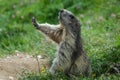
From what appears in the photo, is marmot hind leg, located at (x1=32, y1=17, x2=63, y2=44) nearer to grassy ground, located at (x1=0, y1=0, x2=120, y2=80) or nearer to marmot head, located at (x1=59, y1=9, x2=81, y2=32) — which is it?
marmot head, located at (x1=59, y1=9, x2=81, y2=32)

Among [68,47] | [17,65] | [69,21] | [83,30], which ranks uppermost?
[69,21]

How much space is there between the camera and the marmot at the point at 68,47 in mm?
7750

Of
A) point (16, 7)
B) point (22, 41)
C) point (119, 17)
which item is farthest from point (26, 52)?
point (16, 7)

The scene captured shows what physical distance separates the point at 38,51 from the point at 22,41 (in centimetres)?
122

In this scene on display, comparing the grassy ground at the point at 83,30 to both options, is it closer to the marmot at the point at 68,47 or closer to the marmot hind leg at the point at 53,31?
the marmot at the point at 68,47

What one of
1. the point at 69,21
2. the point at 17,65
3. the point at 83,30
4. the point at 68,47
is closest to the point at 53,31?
the point at 69,21

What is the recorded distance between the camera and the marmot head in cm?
791

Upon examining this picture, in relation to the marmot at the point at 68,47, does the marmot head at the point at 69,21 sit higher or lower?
higher

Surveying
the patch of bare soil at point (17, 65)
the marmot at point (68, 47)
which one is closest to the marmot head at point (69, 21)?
the marmot at point (68, 47)

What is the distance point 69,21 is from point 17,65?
3.61ft

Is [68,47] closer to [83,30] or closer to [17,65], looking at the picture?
[17,65]

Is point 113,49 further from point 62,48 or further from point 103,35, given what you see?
point 103,35

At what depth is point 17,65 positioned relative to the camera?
8.32 m

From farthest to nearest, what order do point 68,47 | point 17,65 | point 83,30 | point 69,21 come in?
point 83,30, point 17,65, point 69,21, point 68,47
